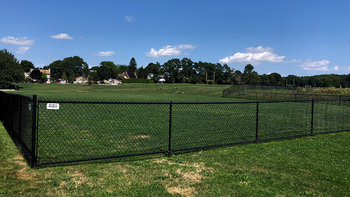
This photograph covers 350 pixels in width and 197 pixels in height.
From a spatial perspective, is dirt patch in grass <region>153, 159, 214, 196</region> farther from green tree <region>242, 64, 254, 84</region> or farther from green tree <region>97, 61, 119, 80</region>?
green tree <region>97, 61, 119, 80</region>

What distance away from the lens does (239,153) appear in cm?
620

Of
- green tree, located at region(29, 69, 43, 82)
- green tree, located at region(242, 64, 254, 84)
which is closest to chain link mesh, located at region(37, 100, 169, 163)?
green tree, located at region(242, 64, 254, 84)

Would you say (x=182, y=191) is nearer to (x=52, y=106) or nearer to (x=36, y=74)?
(x=52, y=106)

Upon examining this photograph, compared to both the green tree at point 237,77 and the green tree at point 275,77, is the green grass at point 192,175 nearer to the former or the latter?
the green tree at point 237,77

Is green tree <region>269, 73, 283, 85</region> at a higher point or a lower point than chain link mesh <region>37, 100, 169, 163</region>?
higher

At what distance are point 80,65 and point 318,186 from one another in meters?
165

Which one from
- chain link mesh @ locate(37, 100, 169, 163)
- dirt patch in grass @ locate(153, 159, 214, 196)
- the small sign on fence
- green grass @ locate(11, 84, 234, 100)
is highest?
the small sign on fence

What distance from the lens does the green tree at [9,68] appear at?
5619cm

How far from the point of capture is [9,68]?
5762cm

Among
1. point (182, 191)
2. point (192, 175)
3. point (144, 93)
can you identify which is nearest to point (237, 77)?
point (144, 93)

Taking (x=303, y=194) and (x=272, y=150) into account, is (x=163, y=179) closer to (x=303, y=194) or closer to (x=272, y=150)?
(x=303, y=194)

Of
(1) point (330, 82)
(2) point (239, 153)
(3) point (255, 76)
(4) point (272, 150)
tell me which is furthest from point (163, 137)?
(1) point (330, 82)

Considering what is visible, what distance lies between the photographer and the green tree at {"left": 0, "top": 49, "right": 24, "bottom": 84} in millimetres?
56188

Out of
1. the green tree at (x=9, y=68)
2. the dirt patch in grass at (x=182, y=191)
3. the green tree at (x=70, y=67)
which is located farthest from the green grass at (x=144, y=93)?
the green tree at (x=70, y=67)
